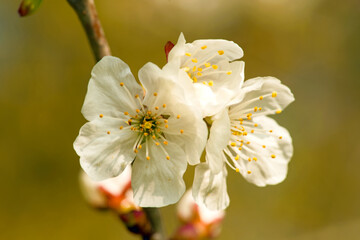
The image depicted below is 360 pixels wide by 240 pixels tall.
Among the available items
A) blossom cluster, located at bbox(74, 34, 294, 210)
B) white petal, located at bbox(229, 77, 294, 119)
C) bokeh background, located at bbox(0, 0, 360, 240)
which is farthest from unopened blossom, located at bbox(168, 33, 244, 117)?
bokeh background, located at bbox(0, 0, 360, 240)

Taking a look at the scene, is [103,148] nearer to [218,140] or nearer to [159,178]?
[159,178]

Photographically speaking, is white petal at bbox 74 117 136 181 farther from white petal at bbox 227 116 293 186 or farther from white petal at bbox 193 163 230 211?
white petal at bbox 227 116 293 186

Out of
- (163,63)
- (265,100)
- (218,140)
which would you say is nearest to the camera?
(218,140)

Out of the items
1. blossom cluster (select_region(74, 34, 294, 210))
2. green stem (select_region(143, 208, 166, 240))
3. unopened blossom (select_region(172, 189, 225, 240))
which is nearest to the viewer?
blossom cluster (select_region(74, 34, 294, 210))

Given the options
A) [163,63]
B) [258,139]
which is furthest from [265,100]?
[163,63]

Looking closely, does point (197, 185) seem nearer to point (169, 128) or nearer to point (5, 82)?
point (169, 128)

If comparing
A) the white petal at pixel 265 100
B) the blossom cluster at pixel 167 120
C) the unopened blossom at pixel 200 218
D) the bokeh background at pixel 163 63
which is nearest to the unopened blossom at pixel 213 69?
the blossom cluster at pixel 167 120
